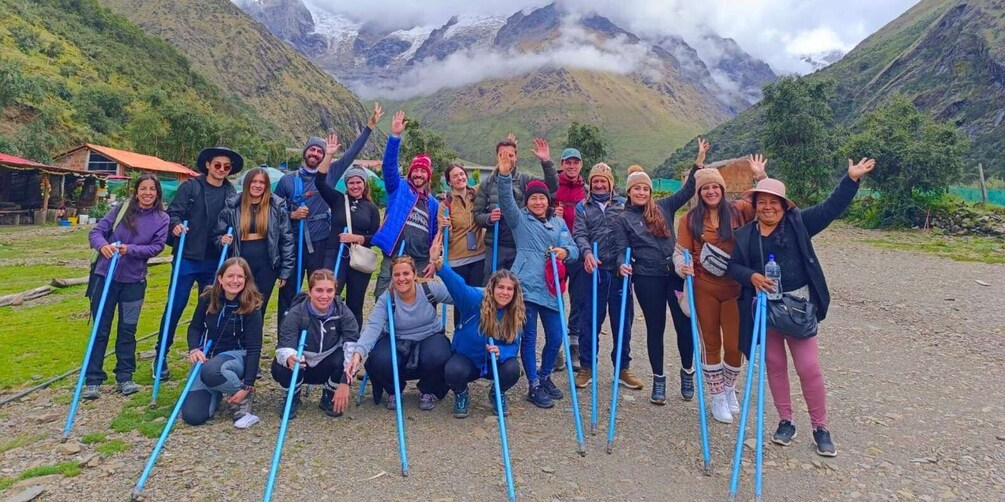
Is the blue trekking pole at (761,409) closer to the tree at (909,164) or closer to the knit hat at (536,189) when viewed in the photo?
the knit hat at (536,189)

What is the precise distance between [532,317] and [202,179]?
3.93m

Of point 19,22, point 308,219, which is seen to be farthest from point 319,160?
A: point 19,22

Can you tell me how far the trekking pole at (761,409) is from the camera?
4.07 metres

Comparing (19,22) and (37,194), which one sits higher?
(19,22)

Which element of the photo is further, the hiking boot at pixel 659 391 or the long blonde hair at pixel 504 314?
the hiking boot at pixel 659 391

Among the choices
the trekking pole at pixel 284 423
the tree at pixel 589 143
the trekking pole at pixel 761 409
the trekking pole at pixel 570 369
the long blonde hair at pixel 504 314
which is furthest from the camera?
the tree at pixel 589 143

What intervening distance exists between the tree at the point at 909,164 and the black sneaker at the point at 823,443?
24205mm

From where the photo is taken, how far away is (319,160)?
666 centimetres

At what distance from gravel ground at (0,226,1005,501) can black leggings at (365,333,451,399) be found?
362 mm

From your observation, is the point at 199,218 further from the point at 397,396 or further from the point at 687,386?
the point at 687,386

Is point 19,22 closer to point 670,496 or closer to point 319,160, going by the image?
point 319,160

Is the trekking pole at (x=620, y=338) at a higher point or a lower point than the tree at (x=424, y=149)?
lower

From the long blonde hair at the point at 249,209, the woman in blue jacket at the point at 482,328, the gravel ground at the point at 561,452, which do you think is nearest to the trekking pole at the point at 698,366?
the gravel ground at the point at 561,452

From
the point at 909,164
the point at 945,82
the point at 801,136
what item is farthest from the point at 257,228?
the point at 945,82
